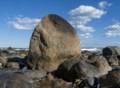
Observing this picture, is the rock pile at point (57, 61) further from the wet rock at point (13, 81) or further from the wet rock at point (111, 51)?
the wet rock at point (111, 51)

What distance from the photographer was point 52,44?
18.1m

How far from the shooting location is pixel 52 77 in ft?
52.5

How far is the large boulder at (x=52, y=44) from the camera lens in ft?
58.6

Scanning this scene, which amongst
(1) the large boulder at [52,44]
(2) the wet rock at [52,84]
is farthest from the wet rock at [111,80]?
(1) the large boulder at [52,44]

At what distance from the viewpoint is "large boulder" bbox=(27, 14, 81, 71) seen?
17.9 m

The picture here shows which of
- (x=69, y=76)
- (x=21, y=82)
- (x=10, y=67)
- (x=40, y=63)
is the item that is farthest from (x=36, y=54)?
(x=21, y=82)

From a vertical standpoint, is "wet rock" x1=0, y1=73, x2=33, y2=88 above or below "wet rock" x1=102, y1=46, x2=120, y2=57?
below

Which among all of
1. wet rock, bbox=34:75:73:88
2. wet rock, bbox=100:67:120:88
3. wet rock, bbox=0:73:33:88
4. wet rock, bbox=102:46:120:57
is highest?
wet rock, bbox=102:46:120:57

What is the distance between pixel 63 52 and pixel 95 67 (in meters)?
2.74

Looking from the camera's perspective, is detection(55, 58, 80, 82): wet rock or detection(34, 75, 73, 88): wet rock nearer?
detection(34, 75, 73, 88): wet rock

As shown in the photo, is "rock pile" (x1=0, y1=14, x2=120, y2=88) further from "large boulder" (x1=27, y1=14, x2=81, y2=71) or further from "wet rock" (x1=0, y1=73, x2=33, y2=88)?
"wet rock" (x1=0, y1=73, x2=33, y2=88)

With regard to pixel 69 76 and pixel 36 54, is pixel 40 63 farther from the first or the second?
pixel 69 76

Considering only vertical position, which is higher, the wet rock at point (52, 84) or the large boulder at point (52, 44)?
the large boulder at point (52, 44)

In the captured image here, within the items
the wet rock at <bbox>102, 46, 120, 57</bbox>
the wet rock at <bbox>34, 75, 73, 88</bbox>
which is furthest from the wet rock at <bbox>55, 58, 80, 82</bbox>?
the wet rock at <bbox>102, 46, 120, 57</bbox>
